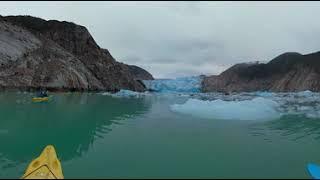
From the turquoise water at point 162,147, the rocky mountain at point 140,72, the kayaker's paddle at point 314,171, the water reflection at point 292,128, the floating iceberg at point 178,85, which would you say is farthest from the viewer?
the rocky mountain at point 140,72

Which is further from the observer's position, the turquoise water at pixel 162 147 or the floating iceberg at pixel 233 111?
the floating iceberg at pixel 233 111

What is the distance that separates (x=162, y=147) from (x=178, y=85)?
116m

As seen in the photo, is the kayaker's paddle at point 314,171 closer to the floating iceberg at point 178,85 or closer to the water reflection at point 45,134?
the water reflection at point 45,134

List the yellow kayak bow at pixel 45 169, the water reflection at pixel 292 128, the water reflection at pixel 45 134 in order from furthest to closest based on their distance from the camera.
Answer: the water reflection at pixel 292 128 → the water reflection at pixel 45 134 → the yellow kayak bow at pixel 45 169

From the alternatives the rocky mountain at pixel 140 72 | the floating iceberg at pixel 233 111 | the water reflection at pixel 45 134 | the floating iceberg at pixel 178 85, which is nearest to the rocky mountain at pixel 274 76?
the floating iceberg at pixel 178 85

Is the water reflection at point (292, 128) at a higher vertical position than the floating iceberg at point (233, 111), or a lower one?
lower

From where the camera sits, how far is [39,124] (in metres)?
18.1

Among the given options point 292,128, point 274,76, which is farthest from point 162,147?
point 274,76

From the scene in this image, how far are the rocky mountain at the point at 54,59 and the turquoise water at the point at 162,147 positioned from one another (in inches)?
1744

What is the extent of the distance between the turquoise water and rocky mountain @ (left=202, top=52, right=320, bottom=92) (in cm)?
8249

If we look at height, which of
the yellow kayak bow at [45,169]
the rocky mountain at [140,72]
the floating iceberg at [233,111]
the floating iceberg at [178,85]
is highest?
the rocky mountain at [140,72]

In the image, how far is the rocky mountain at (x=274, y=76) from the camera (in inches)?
3895

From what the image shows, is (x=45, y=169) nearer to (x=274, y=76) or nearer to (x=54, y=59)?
(x=54, y=59)

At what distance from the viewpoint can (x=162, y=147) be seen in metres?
13.2
